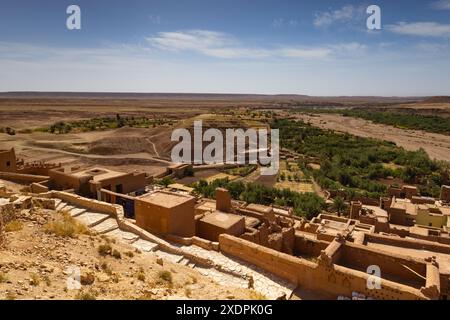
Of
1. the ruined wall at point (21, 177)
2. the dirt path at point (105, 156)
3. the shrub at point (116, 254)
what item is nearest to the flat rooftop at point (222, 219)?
the shrub at point (116, 254)

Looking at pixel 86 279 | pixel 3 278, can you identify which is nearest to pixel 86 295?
pixel 86 279

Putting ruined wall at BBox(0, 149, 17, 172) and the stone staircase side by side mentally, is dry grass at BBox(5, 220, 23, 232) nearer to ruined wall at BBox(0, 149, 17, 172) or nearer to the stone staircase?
the stone staircase

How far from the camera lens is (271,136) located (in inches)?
2884

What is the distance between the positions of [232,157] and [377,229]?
3550 centimetres

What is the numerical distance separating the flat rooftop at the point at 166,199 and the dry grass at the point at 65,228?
9.49ft

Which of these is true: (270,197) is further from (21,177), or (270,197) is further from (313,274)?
(313,274)

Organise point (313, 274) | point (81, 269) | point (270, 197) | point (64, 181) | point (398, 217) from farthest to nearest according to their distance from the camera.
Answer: point (270, 197), point (398, 217), point (64, 181), point (313, 274), point (81, 269)

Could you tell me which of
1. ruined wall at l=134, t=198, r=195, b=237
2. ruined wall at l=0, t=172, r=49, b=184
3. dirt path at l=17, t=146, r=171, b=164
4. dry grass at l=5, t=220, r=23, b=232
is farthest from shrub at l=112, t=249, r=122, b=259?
dirt path at l=17, t=146, r=171, b=164

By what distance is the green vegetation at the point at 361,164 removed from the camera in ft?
130

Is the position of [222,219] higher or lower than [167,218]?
lower

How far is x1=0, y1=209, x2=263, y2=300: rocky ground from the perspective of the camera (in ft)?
25.8

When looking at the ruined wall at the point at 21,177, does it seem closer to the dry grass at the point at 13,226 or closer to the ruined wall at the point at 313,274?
the dry grass at the point at 13,226

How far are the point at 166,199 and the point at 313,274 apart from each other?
21.5 feet

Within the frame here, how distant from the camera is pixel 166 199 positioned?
1473 centimetres
